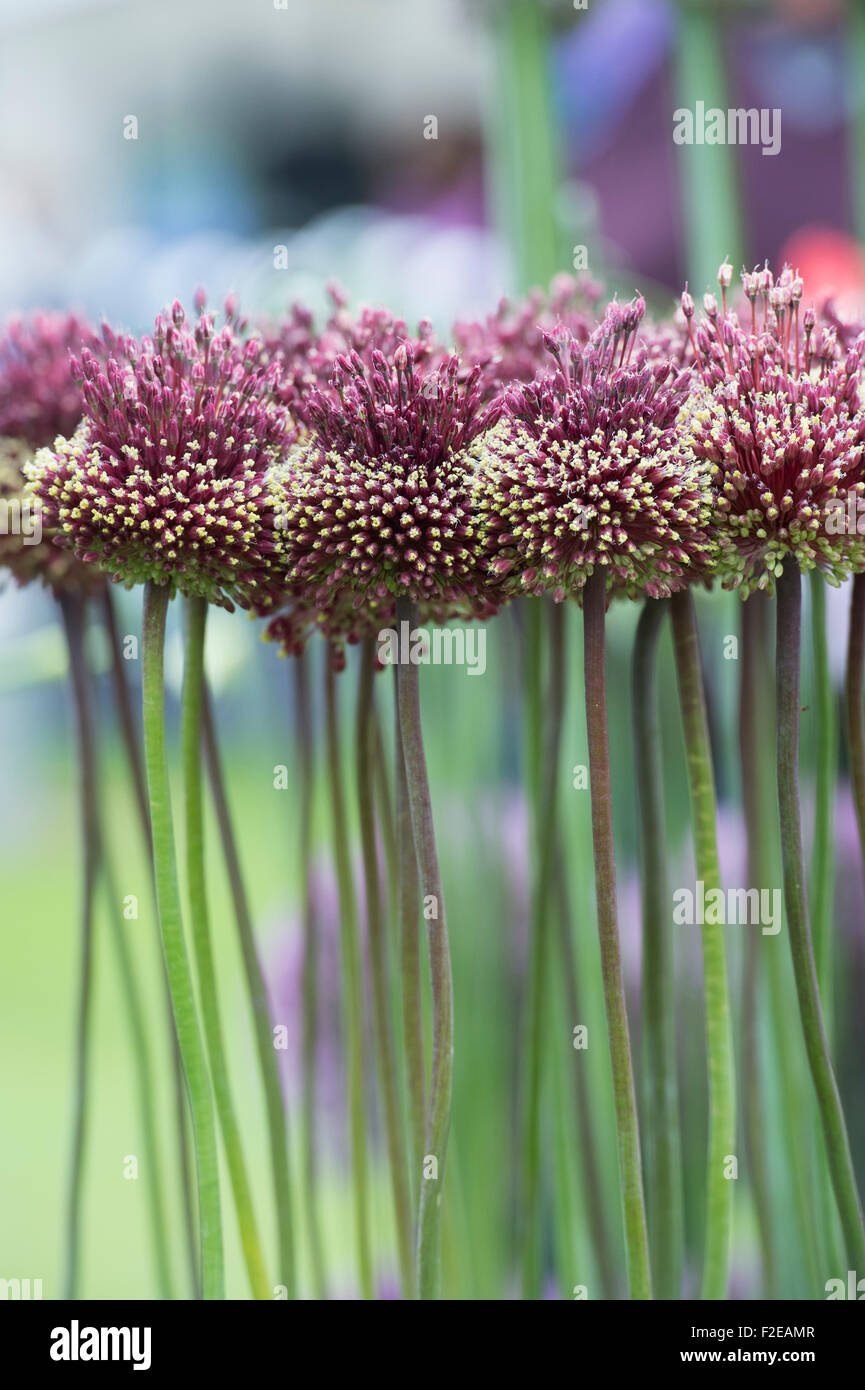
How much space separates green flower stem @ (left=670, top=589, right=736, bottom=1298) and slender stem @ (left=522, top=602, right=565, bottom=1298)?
70 mm

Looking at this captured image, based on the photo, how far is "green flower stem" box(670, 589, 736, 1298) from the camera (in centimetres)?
43

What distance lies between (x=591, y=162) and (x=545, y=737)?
3.92ft

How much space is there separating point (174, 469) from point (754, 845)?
0.95ft

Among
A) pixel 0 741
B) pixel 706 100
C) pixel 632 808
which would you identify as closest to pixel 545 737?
pixel 632 808

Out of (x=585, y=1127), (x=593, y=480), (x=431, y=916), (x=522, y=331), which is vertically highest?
(x=522, y=331)

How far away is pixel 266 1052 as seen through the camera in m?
0.47

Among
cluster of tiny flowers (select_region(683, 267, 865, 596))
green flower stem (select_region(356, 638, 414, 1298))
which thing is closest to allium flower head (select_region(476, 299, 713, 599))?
cluster of tiny flowers (select_region(683, 267, 865, 596))

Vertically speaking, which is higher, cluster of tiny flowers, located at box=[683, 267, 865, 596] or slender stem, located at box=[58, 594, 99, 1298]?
cluster of tiny flowers, located at box=[683, 267, 865, 596]

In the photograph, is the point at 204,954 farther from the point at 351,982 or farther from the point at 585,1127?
the point at 585,1127

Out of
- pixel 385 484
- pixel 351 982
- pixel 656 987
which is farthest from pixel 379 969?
pixel 385 484

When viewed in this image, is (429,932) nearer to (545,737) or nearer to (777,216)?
(545,737)

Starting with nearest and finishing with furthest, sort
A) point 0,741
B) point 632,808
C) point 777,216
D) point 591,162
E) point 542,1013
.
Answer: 1. point 542,1013
2. point 632,808
3. point 0,741
4. point 777,216
5. point 591,162

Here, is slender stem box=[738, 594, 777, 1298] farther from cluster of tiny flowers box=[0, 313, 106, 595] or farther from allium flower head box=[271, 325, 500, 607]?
cluster of tiny flowers box=[0, 313, 106, 595]

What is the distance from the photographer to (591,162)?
1.48 metres
